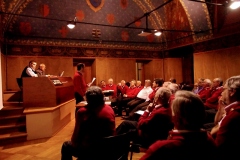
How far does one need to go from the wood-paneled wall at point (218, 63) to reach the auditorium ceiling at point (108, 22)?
78 centimetres

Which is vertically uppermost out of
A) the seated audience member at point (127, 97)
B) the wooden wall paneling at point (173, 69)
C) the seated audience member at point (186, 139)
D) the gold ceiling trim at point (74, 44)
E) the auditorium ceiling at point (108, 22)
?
the auditorium ceiling at point (108, 22)

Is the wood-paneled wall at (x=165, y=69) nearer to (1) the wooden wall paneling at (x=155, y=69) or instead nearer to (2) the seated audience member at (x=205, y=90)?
(1) the wooden wall paneling at (x=155, y=69)

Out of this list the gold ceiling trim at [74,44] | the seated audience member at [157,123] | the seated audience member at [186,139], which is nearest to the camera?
the seated audience member at [186,139]

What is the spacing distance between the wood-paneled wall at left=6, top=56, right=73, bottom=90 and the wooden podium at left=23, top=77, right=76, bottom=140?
3.40m

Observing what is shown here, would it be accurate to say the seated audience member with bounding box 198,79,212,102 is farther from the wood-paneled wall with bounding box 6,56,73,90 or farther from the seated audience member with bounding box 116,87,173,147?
the wood-paneled wall with bounding box 6,56,73,90

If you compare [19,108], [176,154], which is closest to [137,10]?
[19,108]

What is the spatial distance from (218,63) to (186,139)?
8668 mm

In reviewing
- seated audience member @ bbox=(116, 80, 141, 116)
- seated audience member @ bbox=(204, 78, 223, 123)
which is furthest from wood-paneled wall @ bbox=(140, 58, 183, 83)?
seated audience member @ bbox=(204, 78, 223, 123)

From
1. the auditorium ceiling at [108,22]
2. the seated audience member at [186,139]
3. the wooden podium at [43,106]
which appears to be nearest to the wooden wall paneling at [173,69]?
the auditorium ceiling at [108,22]

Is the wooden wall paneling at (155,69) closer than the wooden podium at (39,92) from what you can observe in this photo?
No

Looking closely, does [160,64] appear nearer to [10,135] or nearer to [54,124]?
[54,124]

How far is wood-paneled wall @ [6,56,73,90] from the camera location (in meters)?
8.19

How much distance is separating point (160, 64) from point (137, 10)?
10.9 ft

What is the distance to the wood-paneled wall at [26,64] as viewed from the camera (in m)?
8.19
